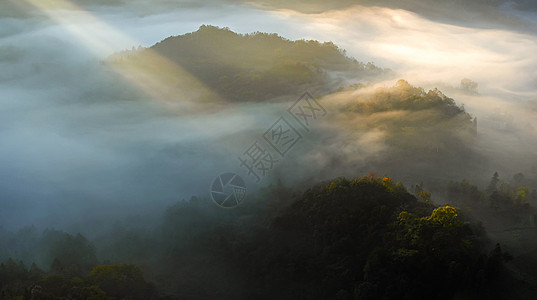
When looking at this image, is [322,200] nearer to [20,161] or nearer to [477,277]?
[477,277]

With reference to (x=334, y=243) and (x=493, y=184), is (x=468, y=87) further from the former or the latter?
(x=334, y=243)

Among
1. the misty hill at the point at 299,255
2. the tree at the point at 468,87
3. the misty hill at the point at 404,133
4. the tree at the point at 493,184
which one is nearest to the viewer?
the misty hill at the point at 299,255

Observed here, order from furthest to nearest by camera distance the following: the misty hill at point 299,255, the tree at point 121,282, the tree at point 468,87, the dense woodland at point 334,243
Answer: the tree at point 468,87
the tree at point 121,282
the dense woodland at point 334,243
the misty hill at point 299,255

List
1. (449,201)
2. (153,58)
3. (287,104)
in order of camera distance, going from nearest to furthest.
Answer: (449,201)
(287,104)
(153,58)

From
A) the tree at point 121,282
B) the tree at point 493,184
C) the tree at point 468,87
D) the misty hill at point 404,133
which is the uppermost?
the tree at point 468,87

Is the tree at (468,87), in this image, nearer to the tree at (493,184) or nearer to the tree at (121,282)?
the tree at (493,184)

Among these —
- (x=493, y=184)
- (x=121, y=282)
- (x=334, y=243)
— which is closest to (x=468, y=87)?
(x=493, y=184)

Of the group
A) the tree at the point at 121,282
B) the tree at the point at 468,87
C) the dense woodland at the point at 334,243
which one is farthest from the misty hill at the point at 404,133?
the tree at the point at 121,282

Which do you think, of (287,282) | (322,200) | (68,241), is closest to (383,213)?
(322,200)
